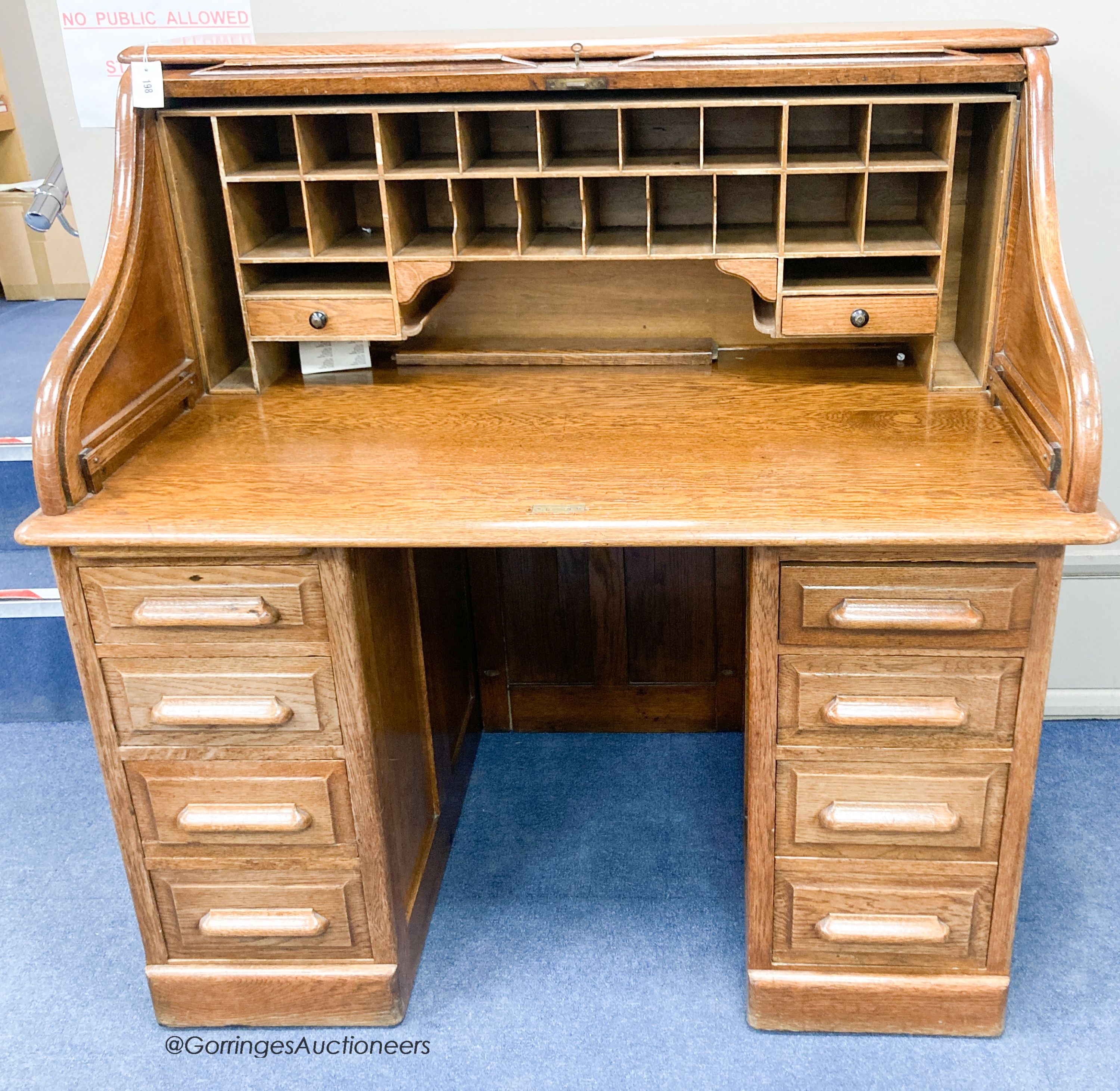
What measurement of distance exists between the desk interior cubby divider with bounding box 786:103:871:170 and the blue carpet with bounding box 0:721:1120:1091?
130 cm

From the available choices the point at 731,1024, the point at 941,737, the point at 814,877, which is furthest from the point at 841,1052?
the point at 941,737

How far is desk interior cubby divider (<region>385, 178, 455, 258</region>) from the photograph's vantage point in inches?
72.3

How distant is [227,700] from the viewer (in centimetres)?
166

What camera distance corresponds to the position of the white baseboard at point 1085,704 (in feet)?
8.29

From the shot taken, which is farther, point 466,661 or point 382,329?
point 466,661

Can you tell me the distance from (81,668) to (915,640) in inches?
47.7

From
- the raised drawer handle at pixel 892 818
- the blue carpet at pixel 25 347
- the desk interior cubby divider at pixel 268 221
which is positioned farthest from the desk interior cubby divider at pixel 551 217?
the blue carpet at pixel 25 347

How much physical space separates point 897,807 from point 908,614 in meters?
0.33

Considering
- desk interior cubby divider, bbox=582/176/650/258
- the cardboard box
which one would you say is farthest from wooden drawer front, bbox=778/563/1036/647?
the cardboard box

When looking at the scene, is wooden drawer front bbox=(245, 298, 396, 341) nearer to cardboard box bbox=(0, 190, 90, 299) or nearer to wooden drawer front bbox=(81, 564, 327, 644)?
wooden drawer front bbox=(81, 564, 327, 644)

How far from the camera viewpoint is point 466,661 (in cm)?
249

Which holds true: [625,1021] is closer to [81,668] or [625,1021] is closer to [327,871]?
[327,871]

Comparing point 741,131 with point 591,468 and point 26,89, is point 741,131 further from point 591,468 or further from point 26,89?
point 26,89

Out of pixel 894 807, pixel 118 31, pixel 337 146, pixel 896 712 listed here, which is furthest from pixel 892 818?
pixel 118 31
